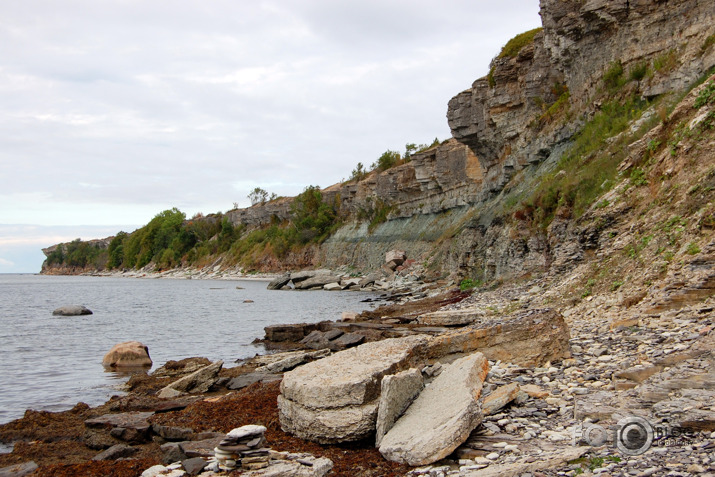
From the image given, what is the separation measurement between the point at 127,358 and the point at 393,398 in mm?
12735

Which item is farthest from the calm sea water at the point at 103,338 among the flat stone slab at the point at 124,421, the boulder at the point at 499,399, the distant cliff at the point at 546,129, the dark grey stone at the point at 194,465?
the distant cliff at the point at 546,129

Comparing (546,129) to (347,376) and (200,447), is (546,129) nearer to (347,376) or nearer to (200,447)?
(347,376)

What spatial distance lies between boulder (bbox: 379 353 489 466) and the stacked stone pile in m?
1.47

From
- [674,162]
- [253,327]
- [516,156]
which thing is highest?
[516,156]

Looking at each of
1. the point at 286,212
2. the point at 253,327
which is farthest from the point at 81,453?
the point at 286,212

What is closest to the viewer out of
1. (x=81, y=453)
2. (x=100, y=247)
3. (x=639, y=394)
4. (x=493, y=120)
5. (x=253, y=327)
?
(x=639, y=394)

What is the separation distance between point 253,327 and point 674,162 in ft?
64.4

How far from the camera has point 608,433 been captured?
569 cm

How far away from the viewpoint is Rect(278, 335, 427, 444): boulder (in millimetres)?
7078

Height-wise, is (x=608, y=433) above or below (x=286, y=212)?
below

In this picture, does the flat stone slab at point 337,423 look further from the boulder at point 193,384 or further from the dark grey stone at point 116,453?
the boulder at point 193,384

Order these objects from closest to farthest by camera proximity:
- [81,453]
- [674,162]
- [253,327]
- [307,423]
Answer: [307,423], [81,453], [674,162], [253,327]

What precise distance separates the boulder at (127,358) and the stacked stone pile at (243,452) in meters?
12.0

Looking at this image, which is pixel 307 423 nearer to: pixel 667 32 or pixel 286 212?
pixel 667 32
